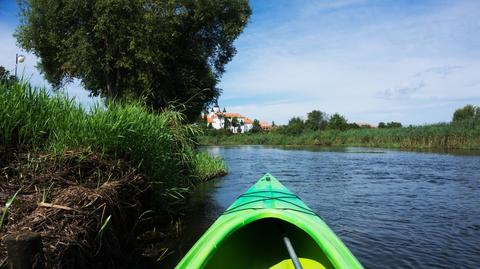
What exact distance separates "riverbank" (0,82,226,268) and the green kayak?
1305 mm

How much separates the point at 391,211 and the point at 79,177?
7.98 m

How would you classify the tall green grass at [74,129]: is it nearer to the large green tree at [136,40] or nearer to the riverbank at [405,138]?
the large green tree at [136,40]

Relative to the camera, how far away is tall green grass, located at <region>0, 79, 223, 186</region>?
525 cm

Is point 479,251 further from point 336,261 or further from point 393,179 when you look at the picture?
point 393,179

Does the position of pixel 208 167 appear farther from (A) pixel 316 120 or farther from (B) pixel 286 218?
(A) pixel 316 120

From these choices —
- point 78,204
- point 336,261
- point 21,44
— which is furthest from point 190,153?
point 21,44

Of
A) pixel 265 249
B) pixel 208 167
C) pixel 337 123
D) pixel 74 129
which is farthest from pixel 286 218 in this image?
pixel 337 123

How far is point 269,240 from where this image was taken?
17.5ft

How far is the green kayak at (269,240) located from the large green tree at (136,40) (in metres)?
7.34

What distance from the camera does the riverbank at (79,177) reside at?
164 inches

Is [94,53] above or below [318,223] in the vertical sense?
above

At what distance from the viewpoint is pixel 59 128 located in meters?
5.60

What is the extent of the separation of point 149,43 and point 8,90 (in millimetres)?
8288

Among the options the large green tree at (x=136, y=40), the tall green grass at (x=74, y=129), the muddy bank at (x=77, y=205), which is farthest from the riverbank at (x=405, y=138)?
the muddy bank at (x=77, y=205)
